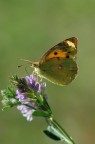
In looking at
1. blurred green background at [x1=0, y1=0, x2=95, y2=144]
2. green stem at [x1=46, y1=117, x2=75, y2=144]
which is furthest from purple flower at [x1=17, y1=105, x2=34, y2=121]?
blurred green background at [x1=0, y1=0, x2=95, y2=144]

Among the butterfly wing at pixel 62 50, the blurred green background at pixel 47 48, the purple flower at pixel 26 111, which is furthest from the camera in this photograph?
the blurred green background at pixel 47 48

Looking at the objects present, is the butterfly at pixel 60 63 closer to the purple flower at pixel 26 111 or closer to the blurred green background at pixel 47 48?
the purple flower at pixel 26 111

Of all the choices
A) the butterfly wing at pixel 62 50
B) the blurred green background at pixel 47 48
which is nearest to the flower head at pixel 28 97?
the butterfly wing at pixel 62 50

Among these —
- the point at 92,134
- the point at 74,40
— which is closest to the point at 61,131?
the point at 74,40

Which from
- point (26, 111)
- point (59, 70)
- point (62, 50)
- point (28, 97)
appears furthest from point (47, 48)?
point (28, 97)

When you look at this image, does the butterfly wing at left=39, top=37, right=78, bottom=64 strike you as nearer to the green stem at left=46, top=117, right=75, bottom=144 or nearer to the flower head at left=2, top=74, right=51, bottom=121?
the flower head at left=2, top=74, right=51, bottom=121

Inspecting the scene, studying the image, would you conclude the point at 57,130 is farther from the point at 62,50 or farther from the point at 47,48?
the point at 47,48

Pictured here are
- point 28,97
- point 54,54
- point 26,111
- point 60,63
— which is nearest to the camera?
point 28,97
